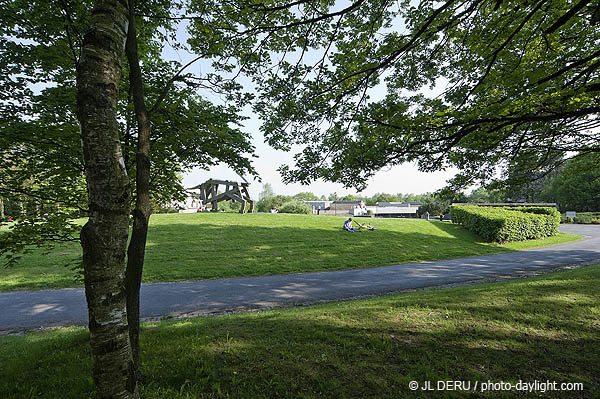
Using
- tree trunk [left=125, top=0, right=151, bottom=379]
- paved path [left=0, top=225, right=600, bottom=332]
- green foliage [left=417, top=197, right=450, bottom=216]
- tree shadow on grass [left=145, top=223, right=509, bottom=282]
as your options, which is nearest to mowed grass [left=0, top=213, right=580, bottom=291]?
tree shadow on grass [left=145, top=223, right=509, bottom=282]

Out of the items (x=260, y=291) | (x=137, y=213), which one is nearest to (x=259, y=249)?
(x=260, y=291)

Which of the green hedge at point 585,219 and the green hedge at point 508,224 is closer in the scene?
the green hedge at point 508,224

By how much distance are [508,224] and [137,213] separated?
74.2ft

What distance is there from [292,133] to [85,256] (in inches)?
180

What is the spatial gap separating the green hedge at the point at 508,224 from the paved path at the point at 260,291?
5751 mm

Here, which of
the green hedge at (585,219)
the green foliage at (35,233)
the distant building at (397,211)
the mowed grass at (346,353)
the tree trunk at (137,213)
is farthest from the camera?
the distant building at (397,211)

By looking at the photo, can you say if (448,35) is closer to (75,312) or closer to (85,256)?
(85,256)

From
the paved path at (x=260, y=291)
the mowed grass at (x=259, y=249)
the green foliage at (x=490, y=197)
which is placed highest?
the green foliage at (x=490, y=197)

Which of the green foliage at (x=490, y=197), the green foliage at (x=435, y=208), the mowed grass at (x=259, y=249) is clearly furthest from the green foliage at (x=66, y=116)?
the green foliage at (x=435, y=208)

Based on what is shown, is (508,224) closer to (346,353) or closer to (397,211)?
(346,353)

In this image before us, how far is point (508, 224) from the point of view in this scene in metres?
18.4

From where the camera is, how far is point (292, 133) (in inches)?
229

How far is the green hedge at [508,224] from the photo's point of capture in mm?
18328

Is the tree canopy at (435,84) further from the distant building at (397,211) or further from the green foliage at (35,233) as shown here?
the distant building at (397,211)
